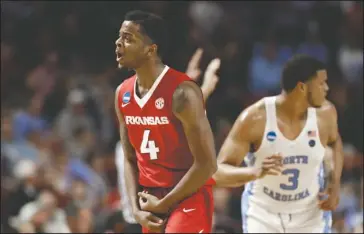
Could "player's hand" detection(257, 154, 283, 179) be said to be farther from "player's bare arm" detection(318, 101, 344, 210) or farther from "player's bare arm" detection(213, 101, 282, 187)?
"player's bare arm" detection(318, 101, 344, 210)

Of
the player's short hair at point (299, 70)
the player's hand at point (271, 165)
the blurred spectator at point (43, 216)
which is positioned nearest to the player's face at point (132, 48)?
the player's hand at point (271, 165)

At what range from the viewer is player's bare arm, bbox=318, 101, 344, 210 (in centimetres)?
705

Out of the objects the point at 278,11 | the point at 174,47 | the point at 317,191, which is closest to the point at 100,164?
the point at 174,47

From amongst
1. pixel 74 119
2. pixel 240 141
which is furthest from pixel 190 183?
pixel 74 119

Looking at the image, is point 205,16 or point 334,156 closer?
point 334,156

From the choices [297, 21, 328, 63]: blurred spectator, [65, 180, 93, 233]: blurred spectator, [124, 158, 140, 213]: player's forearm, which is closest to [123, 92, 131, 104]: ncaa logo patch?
[124, 158, 140, 213]: player's forearm

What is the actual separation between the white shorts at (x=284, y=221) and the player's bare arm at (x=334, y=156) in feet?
0.47

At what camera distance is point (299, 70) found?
22.7ft

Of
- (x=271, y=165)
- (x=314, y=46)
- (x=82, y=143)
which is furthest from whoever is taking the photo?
(x=314, y=46)

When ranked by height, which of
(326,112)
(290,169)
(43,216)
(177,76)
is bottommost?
(43,216)

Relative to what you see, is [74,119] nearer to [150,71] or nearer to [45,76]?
[45,76]

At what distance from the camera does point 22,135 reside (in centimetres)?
1179

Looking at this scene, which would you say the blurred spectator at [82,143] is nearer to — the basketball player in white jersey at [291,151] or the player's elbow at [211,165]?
the basketball player in white jersey at [291,151]

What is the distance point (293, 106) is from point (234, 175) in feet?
2.66
